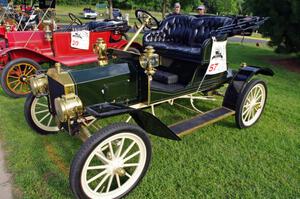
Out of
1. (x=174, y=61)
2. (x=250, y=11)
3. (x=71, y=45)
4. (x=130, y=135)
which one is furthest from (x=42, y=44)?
(x=250, y=11)

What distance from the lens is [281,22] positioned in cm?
755

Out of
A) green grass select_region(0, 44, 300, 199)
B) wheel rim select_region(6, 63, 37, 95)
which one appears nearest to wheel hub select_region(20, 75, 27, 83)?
wheel rim select_region(6, 63, 37, 95)

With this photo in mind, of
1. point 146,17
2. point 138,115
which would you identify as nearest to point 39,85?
point 138,115

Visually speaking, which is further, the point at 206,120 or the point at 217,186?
the point at 206,120

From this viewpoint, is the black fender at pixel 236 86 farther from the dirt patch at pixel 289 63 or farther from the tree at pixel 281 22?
the dirt patch at pixel 289 63

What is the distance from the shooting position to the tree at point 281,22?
730cm

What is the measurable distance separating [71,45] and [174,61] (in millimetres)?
2890

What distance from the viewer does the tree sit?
730 cm

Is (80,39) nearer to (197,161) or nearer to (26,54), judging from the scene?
(26,54)

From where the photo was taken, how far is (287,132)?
377cm

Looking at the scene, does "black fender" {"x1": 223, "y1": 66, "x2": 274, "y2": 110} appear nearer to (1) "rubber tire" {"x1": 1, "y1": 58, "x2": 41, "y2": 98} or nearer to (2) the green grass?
(2) the green grass

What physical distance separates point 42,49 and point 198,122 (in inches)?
154

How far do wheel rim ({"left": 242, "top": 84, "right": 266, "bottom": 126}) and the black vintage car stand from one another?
0.01 m

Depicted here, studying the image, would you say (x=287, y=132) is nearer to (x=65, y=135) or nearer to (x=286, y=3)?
(x=65, y=135)
